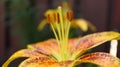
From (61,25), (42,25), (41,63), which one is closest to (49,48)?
(61,25)

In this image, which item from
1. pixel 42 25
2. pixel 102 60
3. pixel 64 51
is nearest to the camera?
pixel 102 60

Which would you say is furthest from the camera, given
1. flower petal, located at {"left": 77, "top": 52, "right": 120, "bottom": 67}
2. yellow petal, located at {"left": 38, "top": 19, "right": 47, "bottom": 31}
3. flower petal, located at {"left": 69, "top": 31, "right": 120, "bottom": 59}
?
yellow petal, located at {"left": 38, "top": 19, "right": 47, "bottom": 31}

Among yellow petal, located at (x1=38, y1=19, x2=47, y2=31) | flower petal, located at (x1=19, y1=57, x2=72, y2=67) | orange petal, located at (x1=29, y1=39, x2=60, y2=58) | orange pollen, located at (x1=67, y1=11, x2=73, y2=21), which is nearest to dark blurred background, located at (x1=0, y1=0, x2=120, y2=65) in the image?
yellow petal, located at (x1=38, y1=19, x2=47, y2=31)

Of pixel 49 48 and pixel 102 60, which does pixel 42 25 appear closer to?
pixel 49 48

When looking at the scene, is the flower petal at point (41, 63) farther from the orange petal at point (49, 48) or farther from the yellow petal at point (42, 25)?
the yellow petal at point (42, 25)

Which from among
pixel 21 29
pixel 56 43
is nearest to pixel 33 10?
pixel 21 29

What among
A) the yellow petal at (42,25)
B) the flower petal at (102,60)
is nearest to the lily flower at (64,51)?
the flower petal at (102,60)

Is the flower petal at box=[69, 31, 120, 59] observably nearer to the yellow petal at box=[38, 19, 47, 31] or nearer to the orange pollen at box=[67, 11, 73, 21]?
the orange pollen at box=[67, 11, 73, 21]
